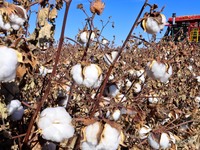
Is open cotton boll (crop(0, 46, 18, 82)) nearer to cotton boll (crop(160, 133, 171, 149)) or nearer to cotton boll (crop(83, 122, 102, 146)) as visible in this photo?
cotton boll (crop(83, 122, 102, 146))

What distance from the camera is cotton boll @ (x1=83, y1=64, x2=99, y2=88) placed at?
1693 millimetres

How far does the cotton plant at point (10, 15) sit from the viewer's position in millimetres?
1476

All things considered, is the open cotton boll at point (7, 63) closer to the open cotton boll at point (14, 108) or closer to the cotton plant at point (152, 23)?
the open cotton boll at point (14, 108)

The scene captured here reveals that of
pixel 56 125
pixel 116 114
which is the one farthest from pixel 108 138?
pixel 116 114

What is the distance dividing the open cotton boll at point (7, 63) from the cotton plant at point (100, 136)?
1.24 ft

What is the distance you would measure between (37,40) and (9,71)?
2.51 feet

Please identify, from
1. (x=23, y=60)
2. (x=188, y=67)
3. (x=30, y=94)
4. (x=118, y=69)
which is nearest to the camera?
(x=23, y=60)

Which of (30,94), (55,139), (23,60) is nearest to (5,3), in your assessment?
(23,60)

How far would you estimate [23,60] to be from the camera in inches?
53.5

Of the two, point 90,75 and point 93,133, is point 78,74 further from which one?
point 93,133

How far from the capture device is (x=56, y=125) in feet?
4.72

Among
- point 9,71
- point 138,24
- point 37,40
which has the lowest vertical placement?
point 9,71

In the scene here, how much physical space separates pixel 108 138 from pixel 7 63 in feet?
1.57

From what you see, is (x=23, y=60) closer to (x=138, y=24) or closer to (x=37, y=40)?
(x=37, y=40)
